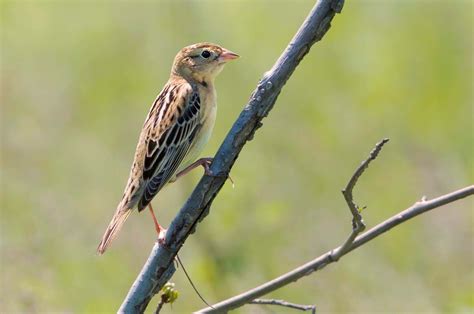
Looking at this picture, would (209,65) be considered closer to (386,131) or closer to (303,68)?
(386,131)

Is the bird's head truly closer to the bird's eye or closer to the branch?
the bird's eye

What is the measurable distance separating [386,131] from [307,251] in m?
2.20

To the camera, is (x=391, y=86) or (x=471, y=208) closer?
(x=471, y=208)

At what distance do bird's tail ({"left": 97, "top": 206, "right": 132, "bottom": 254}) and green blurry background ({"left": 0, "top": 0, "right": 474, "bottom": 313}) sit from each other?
45.2 inches

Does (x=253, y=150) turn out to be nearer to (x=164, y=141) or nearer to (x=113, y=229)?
(x=164, y=141)

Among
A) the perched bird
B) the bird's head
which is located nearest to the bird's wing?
the perched bird

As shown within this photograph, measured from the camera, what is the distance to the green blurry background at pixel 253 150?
7.11 m

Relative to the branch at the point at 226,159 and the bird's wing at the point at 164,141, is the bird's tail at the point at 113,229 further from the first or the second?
the branch at the point at 226,159

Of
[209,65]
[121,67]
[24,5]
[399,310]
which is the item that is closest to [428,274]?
[399,310]

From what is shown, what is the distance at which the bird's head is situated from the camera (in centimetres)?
610

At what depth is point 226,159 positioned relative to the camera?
137 inches

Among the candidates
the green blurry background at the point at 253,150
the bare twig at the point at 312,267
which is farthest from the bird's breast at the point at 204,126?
the bare twig at the point at 312,267

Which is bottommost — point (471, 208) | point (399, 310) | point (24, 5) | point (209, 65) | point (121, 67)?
point (399, 310)

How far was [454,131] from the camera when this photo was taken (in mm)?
9797
